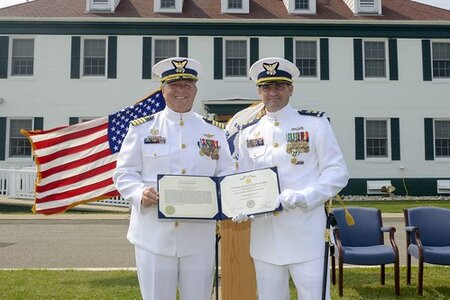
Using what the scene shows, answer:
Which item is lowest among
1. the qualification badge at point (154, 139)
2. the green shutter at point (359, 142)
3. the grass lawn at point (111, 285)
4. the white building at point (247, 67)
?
the grass lawn at point (111, 285)

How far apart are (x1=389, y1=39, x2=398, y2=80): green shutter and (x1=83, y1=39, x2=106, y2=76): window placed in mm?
12314

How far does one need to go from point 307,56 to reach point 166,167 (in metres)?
17.2

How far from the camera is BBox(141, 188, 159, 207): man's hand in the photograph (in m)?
3.03

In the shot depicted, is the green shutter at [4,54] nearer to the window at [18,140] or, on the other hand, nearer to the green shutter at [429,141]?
the window at [18,140]

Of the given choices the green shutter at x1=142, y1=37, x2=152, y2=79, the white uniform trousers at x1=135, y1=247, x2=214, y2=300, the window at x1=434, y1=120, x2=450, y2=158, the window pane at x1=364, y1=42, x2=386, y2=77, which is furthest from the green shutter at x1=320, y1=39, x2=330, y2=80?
the white uniform trousers at x1=135, y1=247, x2=214, y2=300

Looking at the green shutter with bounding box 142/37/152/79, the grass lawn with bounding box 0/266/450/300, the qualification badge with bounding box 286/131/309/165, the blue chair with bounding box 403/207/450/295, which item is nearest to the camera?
the qualification badge with bounding box 286/131/309/165

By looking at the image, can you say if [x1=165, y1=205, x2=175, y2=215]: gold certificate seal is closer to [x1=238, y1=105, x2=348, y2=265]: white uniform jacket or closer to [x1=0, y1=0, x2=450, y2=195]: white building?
[x1=238, y1=105, x2=348, y2=265]: white uniform jacket

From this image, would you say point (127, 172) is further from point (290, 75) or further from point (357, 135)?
point (357, 135)

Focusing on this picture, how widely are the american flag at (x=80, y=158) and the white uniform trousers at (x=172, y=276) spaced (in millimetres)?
3852

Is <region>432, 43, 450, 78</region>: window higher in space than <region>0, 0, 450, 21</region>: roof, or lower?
lower

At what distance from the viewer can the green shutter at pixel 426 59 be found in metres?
19.5

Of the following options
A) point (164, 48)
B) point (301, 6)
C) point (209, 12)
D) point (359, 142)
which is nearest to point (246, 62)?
point (209, 12)

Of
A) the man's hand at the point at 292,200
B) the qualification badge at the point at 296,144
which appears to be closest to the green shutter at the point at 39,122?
the qualification badge at the point at 296,144

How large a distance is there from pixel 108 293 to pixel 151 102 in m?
2.86
